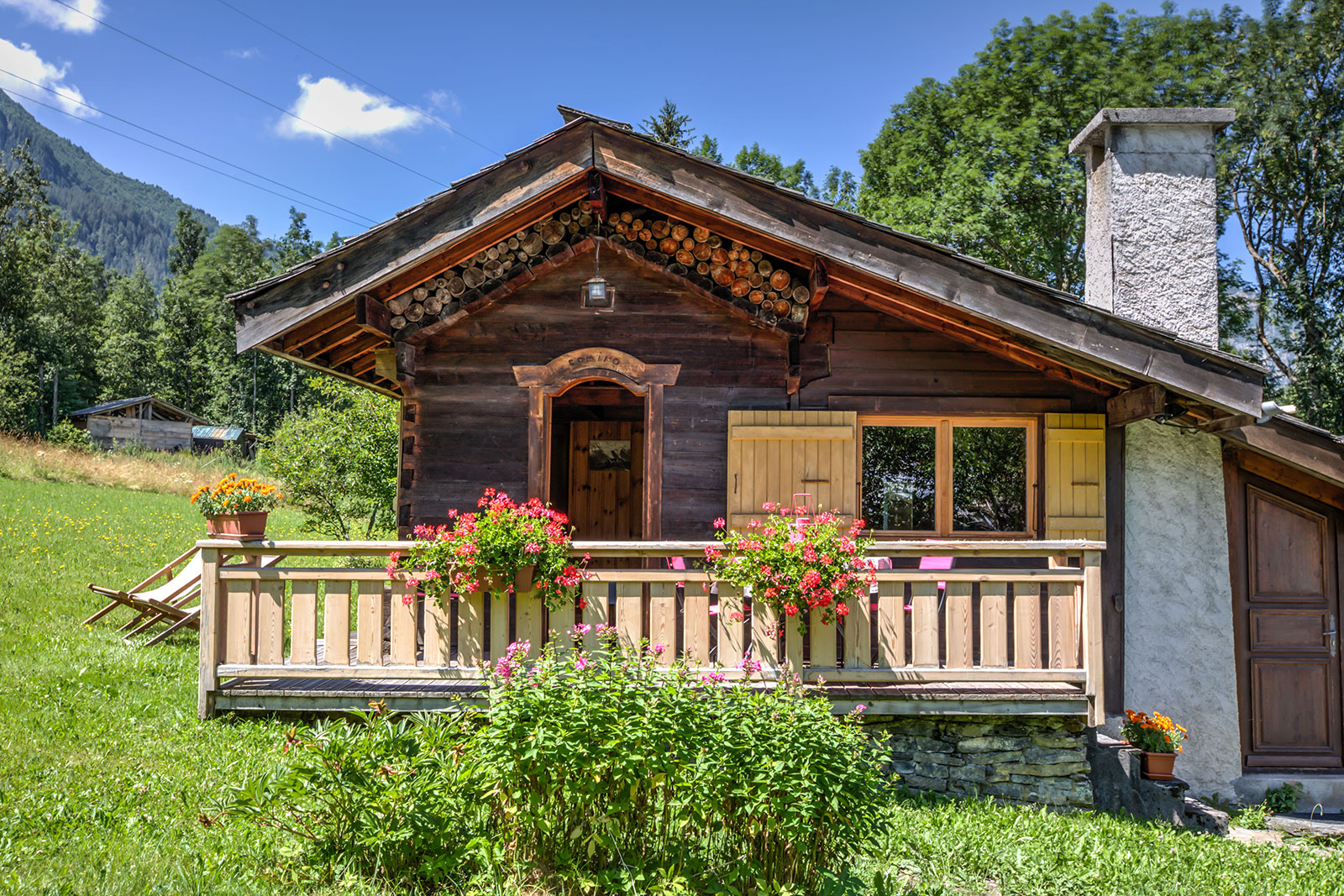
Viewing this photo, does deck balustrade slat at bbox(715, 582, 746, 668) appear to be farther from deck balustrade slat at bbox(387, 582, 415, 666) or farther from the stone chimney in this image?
the stone chimney

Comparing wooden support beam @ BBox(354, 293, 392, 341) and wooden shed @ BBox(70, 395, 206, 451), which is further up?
wooden shed @ BBox(70, 395, 206, 451)

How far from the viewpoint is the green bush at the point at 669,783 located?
339cm

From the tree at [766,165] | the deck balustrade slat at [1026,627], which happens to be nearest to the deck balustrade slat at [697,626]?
the deck balustrade slat at [1026,627]

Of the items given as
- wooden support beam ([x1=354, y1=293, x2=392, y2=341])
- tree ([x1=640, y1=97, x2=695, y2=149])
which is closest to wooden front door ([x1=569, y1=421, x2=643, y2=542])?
wooden support beam ([x1=354, y1=293, x2=392, y2=341])

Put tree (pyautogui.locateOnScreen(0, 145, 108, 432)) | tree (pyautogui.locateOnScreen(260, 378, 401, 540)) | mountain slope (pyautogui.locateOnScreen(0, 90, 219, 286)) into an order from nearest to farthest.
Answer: tree (pyautogui.locateOnScreen(260, 378, 401, 540)) → tree (pyautogui.locateOnScreen(0, 145, 108, 432)) → mountain slope (pyautogui.locateOnScreen(0, 90, 219, 286))

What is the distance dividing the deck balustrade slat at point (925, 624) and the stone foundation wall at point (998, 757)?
525 mm

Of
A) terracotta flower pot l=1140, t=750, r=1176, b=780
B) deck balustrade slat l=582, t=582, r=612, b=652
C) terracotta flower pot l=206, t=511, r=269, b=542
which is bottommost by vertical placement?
terracotta flower pot l=1140, t=750, r=1176, b=780

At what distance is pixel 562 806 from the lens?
3570 millimetres

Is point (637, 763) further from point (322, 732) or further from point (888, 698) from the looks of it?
point (888, 698)

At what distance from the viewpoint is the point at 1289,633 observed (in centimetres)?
681

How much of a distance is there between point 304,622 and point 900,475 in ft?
16.0

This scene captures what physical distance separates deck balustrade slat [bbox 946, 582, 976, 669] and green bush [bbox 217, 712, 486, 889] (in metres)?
3.25

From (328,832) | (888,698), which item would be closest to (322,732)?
(328,832)

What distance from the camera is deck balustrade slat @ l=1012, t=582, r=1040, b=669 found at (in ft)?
17.5
